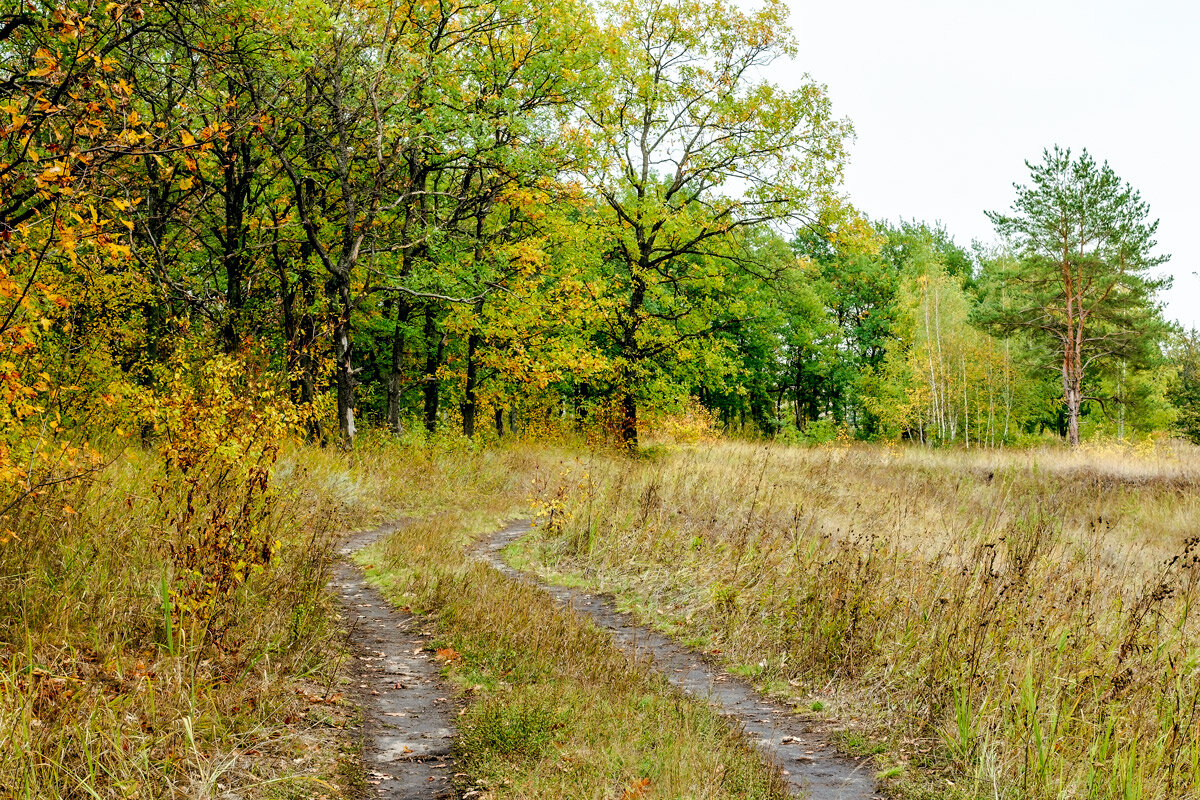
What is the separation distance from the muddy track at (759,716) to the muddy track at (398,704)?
1722 millimetres

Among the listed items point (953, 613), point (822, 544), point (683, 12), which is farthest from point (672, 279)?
point (953, 613)

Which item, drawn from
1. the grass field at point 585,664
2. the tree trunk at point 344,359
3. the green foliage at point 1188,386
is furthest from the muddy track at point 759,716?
the green foliage at point 1188,386

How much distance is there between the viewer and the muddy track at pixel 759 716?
4.57 m

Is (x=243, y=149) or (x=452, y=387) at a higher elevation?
(x=243, y=149)

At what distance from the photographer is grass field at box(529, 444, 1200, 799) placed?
4.45 metres

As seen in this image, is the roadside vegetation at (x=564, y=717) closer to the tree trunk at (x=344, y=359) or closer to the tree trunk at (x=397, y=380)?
the tree trunk at (x=344, y=359)

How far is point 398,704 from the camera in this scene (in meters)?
5.57

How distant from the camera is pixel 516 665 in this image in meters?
6.15

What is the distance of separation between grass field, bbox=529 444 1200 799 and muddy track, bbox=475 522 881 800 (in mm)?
221

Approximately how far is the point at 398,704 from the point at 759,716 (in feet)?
8.84

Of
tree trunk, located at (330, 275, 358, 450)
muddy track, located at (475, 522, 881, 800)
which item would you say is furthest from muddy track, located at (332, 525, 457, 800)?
tree trunk, located at (330, 275, 358, 450)

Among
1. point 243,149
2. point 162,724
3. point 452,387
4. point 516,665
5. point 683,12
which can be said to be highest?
point 683,12

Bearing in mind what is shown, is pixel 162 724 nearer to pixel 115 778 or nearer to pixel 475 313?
pixel 115 778

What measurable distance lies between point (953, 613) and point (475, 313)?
16924 millimetres
